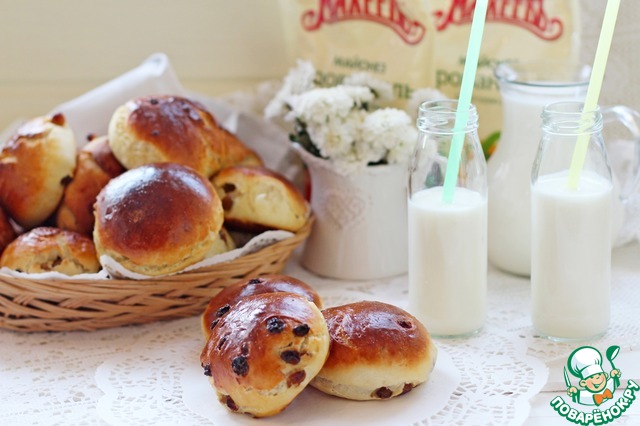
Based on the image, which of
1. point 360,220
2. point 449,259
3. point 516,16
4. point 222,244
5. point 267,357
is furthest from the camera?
point 516,16

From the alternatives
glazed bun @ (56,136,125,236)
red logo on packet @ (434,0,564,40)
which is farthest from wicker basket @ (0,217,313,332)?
red logo on packet @ (434,0,564,40)

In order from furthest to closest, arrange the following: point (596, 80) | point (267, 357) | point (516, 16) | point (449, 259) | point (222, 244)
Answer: point (516, 16) → point (222, 244) → point (449, 259) → point (596, 80) → point (267, 357)

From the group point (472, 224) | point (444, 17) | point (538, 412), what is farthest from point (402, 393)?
point (444, 17)

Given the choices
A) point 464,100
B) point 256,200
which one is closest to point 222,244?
point 256,200

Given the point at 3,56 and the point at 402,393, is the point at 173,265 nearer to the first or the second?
the point at 402,393

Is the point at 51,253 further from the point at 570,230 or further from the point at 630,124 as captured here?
the point at 630,124
